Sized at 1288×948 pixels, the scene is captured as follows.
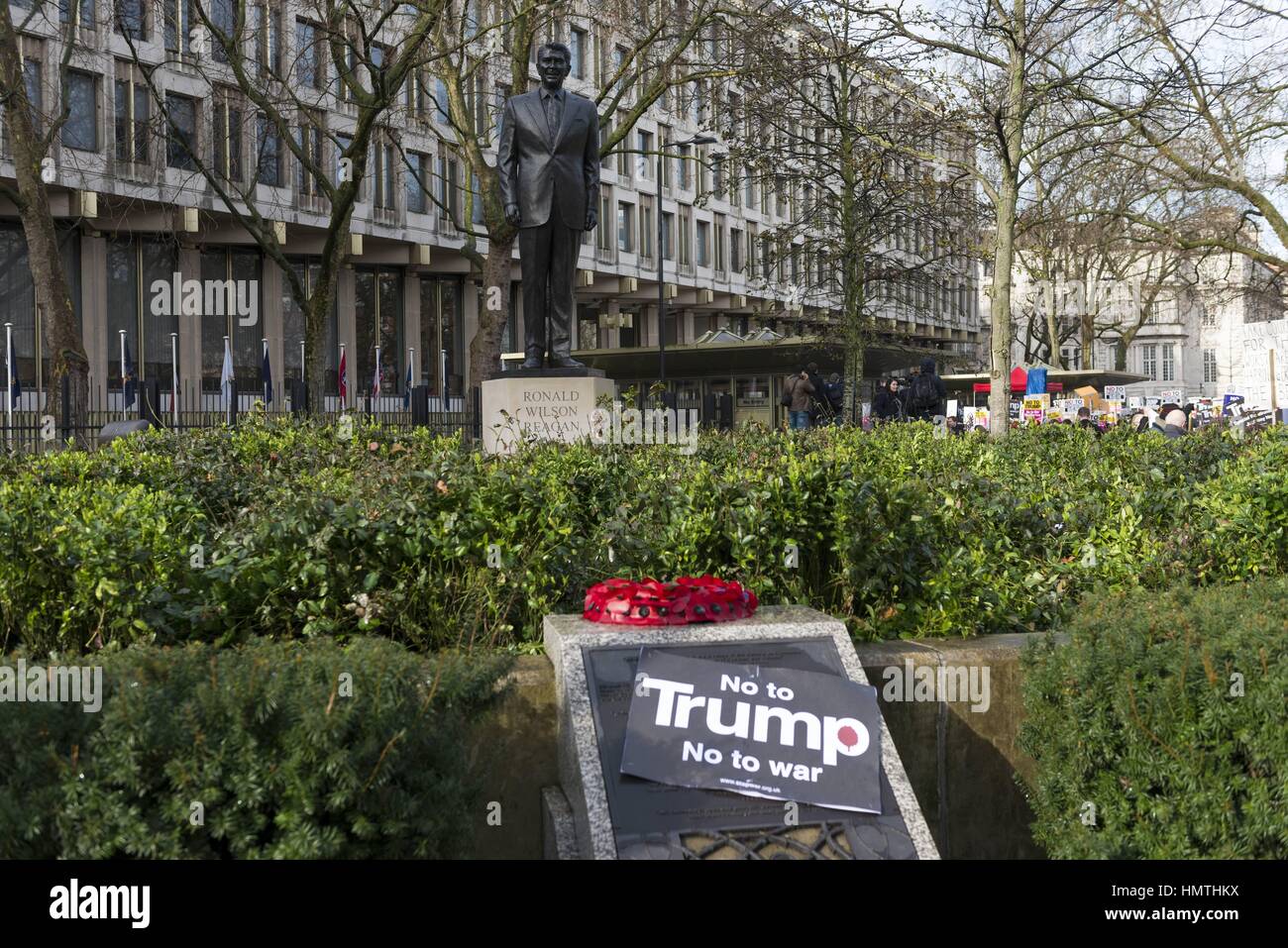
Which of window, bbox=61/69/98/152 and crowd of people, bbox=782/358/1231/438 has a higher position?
window, bbox=61/69/98/152

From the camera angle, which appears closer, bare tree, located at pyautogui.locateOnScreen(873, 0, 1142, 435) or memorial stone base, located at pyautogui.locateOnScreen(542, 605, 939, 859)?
memorial stone base, located at pyautogui.locateOnScreen(542, 605, 939, 859)

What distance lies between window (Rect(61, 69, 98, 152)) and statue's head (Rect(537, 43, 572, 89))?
26.0 meters

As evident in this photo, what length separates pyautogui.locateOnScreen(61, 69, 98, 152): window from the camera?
34.2 m

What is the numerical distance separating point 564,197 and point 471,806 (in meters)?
8.90

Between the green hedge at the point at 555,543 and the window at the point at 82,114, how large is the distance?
3006 centimetres

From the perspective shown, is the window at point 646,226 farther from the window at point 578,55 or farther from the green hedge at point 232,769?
the green hedge at point 232,769

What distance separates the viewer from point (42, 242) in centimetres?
2152

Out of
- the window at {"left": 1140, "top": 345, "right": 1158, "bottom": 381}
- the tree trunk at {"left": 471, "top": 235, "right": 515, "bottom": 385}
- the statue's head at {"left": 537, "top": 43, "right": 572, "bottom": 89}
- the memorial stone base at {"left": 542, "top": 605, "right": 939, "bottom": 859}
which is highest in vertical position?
the window at {"left": 1140, "top": 345, "right": 1158, "bottom": 381}

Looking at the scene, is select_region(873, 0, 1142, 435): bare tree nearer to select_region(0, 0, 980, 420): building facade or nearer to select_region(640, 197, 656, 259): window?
select_region(0, 0, 980, 420): building facade

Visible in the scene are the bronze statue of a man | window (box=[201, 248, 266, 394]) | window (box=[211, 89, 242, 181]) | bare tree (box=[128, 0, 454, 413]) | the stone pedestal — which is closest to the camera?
the bronze statue of a man

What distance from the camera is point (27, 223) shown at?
21219 millimetres

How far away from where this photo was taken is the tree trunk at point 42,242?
65.9 feet

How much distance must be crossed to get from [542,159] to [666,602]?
7.84 m

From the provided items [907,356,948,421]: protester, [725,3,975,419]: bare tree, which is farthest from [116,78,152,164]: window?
[907,356,948,421]: protester
